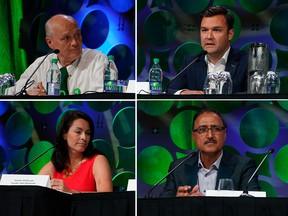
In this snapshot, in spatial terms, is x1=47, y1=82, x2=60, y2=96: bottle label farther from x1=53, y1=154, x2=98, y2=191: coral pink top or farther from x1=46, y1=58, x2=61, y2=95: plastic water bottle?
x1=53, y1=154, x2=98, y2=191: coral pink top

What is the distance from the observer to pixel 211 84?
261 inches

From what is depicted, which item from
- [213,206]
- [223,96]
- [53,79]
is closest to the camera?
[213,206]

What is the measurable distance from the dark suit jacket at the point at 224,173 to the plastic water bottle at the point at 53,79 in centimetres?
114

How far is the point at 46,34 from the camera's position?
24.8 feet

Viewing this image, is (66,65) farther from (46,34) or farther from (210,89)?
(210,89)

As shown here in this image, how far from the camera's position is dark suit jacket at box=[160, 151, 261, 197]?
6.73 meters

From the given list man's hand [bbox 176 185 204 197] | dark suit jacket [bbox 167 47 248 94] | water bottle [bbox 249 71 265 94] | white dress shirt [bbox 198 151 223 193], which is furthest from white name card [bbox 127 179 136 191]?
water bottle [bbox 249 71 265 94]

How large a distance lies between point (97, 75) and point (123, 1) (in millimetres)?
712

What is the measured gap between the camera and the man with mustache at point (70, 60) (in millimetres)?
7266

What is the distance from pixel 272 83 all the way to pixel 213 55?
80 centimetres

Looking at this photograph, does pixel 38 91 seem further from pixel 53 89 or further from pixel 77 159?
pixel 77 159

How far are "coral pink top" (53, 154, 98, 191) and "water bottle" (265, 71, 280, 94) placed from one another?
5.39ft

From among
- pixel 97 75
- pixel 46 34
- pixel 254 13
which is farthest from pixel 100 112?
pixel 254 13

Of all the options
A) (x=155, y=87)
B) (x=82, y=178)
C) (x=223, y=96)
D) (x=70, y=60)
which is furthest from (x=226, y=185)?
(x=70, y=60)
